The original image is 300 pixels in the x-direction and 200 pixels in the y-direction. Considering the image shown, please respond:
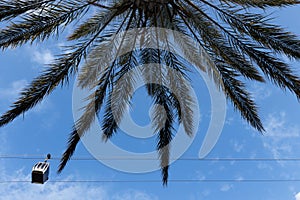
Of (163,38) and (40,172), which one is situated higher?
(163,38)

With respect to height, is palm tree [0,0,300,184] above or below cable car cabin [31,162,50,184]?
above

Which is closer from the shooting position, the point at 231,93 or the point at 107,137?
the point at 231,93

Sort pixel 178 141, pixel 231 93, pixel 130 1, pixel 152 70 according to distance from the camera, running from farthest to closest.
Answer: pixel 178 141
pixel 152 70
pixel 231 93
pixel 130 1

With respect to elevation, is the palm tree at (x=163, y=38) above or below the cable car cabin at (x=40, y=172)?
above

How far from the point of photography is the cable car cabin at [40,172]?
7.61 meters

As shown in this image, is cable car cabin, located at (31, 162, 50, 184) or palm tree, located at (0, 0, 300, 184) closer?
palm tree, located at (0, 0, 300, 184)

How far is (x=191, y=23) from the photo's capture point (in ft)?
22.7

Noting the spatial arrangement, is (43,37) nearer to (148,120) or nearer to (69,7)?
(69,7)

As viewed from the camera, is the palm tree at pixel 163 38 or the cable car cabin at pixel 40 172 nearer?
the palm tree at pixel 163 38

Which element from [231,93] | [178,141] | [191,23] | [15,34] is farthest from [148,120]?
[15,34]

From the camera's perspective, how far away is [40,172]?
7598mm

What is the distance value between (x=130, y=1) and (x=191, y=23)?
3.64 ft

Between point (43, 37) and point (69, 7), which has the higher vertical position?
point (69, 7)

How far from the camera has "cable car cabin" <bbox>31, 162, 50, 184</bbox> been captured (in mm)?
7605
